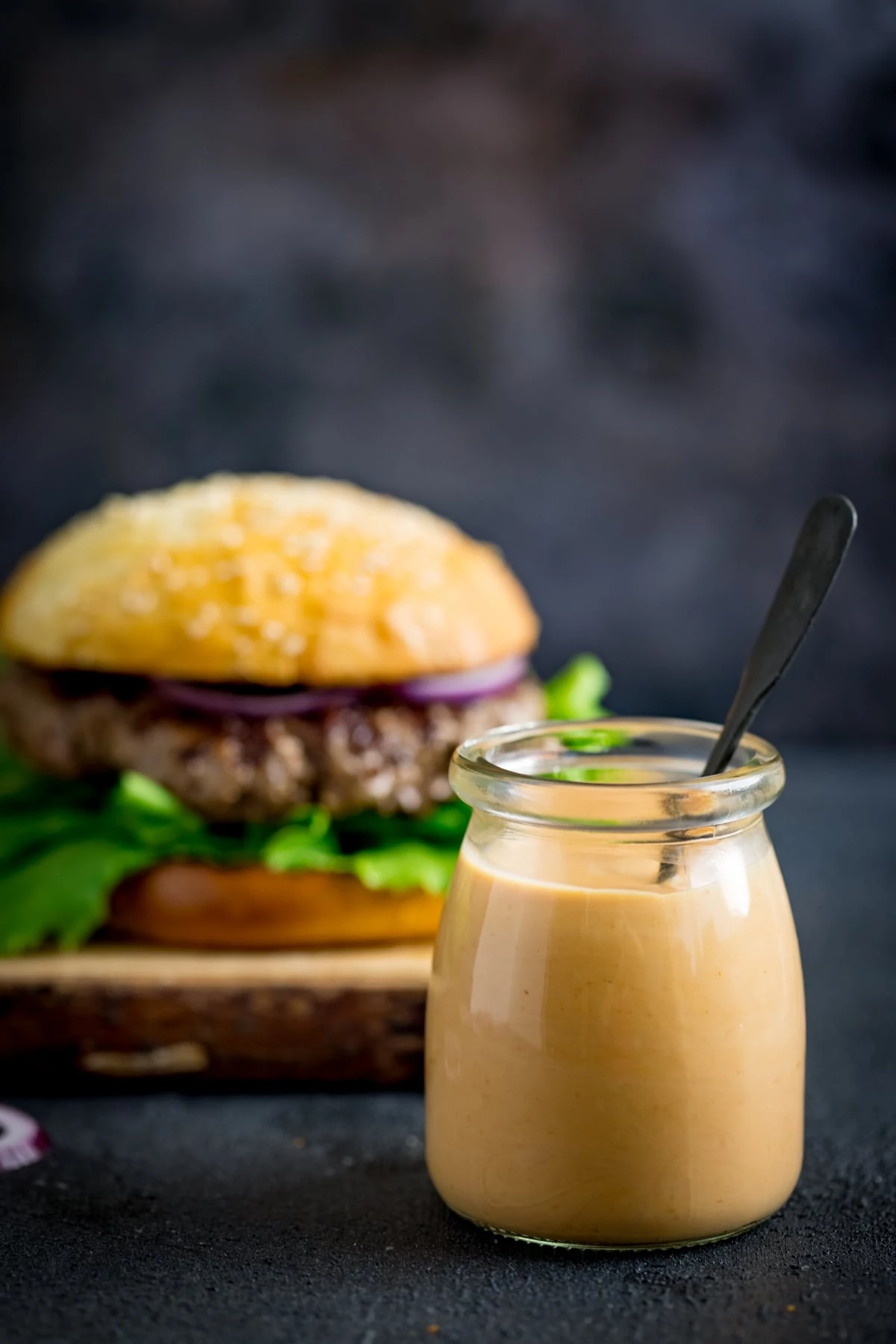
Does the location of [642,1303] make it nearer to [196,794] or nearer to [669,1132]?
[669,1132]

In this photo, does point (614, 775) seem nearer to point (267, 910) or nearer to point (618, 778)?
point (618, 778)

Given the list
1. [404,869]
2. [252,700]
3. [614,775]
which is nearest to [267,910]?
[404,869]

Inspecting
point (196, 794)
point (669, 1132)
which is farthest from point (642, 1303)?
point (196, 794)

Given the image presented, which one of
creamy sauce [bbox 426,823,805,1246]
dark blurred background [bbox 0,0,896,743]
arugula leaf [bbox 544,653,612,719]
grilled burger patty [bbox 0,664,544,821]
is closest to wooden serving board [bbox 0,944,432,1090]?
grilled burger patty [bbox 0,664,544,821]

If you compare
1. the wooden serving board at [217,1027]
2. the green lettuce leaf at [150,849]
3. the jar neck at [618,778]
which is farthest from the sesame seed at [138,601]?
the jar neck at [618,778]

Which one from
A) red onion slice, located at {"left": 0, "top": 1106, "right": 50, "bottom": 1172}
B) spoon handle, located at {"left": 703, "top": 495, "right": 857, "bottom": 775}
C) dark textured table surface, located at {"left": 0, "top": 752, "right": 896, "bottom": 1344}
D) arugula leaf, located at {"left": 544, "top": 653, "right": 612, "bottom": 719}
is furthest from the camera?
arugula leaf, located at {"left": 544, "top": 653, "right": 612, "bottom": 719}

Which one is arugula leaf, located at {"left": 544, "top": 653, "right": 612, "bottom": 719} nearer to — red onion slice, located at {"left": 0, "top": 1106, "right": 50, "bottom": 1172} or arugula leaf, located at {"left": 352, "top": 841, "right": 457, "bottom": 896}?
arugula leaf, located at {"left": 352, "top": 841, "right": 457, "bottom": 896}
